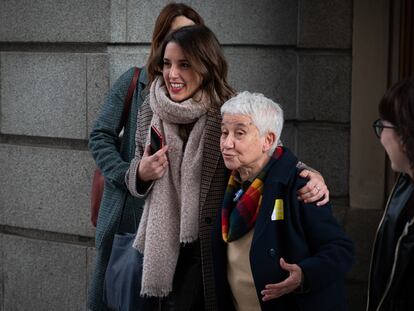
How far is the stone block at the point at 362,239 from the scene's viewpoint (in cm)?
587

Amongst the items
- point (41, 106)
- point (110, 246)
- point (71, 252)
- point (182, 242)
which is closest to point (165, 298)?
point (182, 242)

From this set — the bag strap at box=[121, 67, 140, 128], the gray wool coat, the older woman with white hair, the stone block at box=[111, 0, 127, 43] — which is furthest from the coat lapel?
the stone block at box=[111, 0, 127, 43]

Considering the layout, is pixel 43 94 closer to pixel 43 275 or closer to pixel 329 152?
pixel 43 275

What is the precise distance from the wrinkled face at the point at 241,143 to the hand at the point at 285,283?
447mm

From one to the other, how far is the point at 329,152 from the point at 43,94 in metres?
2.05

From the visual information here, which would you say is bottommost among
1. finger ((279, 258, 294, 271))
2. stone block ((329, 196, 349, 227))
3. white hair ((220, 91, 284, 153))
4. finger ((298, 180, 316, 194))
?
stone block ((329, 196, 349, 227))

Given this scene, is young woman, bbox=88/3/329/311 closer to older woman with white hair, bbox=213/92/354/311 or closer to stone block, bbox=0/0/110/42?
older woman with white hair, bbox=213/92/354/311

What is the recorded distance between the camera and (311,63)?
602 centimetres

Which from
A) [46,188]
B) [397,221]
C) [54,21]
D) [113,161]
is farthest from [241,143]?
[46,188]

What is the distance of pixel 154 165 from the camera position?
3852 mm

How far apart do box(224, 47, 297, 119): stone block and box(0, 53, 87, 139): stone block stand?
1.01 m

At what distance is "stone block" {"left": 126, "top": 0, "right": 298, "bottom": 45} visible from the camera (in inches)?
216

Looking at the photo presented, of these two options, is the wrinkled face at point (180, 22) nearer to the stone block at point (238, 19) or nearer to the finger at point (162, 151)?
the finger at point (162, 151)

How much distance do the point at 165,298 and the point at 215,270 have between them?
1.47ft
